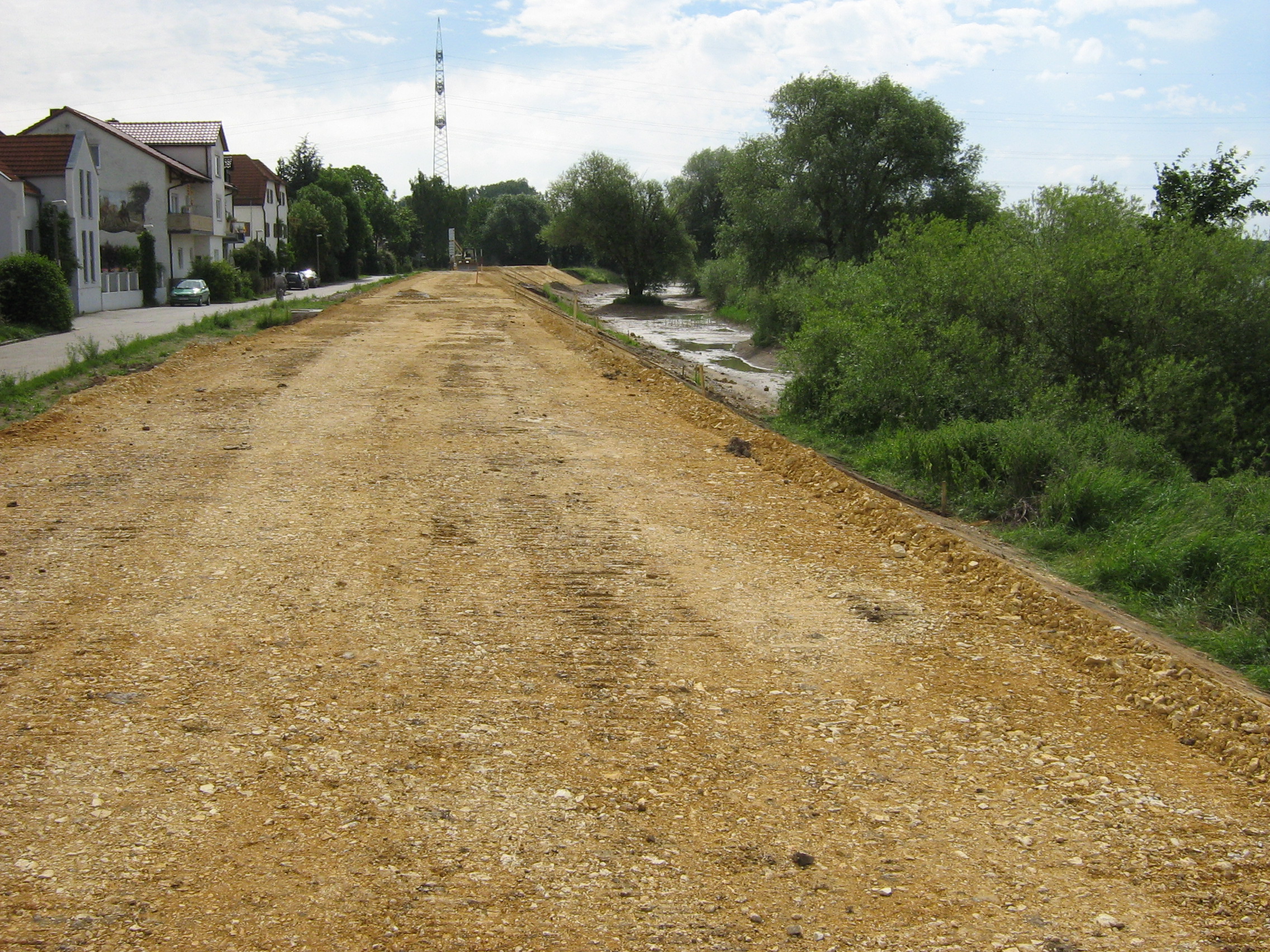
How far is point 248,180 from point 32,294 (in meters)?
45.2

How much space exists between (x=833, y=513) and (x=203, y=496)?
563cm

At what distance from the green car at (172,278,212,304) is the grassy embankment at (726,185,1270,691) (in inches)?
1470

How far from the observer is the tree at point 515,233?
109812mm

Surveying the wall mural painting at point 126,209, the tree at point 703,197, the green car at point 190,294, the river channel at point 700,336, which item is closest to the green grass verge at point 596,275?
the tree at point 703,197

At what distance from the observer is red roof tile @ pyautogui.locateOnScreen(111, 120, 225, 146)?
54441 mm

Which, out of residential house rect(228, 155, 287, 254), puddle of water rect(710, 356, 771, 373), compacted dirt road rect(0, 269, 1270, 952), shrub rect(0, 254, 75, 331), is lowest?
compacted dirt road rect(0, 269, 1270, 952)

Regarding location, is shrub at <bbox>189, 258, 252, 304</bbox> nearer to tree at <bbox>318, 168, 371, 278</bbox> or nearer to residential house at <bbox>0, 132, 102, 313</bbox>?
residential house at <bbox>0, 132, 102, 313</bbox>

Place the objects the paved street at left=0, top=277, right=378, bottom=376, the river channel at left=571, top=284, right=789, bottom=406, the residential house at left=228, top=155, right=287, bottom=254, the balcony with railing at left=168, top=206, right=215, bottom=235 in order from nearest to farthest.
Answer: the paved street at left=0, top=277, right=378, bottom=376
the river channel at left=571, top=284, right=789, bottom=406
the balcony with railing at left=168, top=206, right=215, bottom=235
the residential house at left=228, top=155, right=287, bottom=254

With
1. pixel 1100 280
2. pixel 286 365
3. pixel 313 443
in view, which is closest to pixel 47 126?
pixel 286 365

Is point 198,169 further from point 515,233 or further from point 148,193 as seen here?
point 515,233

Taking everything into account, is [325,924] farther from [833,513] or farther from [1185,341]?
[1185,341]

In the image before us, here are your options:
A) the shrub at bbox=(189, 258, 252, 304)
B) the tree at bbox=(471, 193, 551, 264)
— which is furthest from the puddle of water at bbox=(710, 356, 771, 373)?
the tree at bbox=(471, 193, 551, 264)

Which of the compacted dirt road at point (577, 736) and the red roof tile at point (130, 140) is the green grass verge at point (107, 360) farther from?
the red roof tile at point (130, 140)

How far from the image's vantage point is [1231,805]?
439 centimetres
